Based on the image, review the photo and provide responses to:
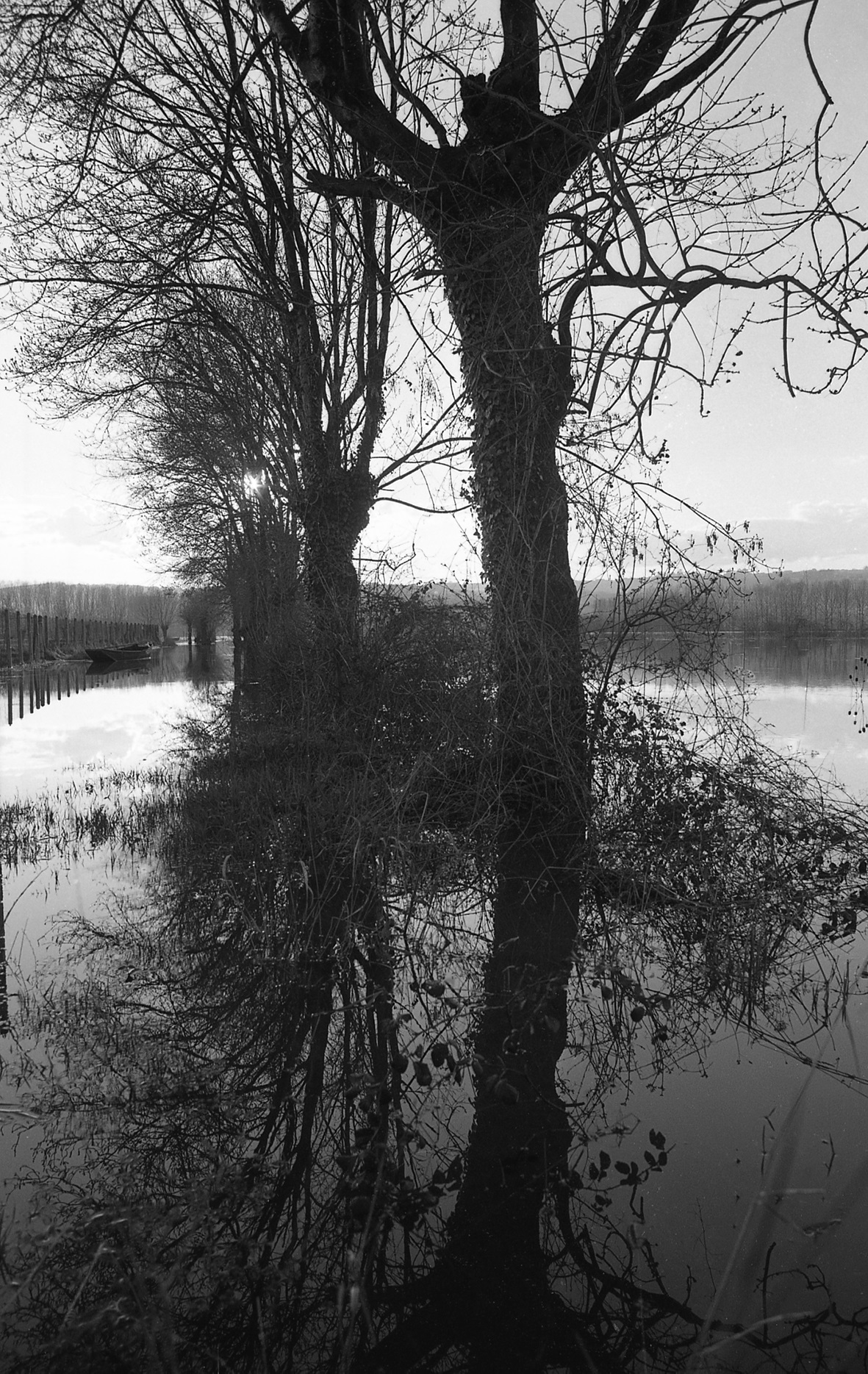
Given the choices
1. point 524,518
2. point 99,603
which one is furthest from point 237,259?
point 99,603

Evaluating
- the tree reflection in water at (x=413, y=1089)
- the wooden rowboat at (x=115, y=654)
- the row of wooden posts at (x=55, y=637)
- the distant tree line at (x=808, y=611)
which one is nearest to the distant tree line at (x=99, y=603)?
the row of wooden posts at (x=55, y=637)

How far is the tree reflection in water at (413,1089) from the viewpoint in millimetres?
1720

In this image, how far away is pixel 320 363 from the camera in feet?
35.6

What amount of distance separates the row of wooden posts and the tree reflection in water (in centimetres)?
2871

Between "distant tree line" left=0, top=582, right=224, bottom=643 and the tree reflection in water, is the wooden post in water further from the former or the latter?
"distant tree line" left=0, top=582, right=224, bottom=643

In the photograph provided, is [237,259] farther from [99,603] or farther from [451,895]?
[99,603]

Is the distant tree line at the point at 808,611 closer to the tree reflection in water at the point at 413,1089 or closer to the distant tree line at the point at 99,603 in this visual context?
the tree reflection in water at the point at 413,1089

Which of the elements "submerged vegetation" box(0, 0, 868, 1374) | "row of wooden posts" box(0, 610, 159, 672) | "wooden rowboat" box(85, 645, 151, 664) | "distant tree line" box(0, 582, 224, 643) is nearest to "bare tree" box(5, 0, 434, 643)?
"submerged vegetation" box(0, 0, 868, 1374)

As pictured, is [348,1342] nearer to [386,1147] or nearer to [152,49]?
[386,1147]

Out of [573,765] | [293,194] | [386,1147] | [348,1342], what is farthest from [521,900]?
[293,194]

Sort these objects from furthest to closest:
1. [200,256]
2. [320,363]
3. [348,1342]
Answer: [320,363] → [200,256] → [348,1342]

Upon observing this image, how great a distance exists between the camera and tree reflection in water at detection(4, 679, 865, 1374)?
172 cm

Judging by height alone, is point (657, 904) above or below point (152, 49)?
below

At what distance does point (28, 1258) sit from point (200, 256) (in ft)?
32.2
